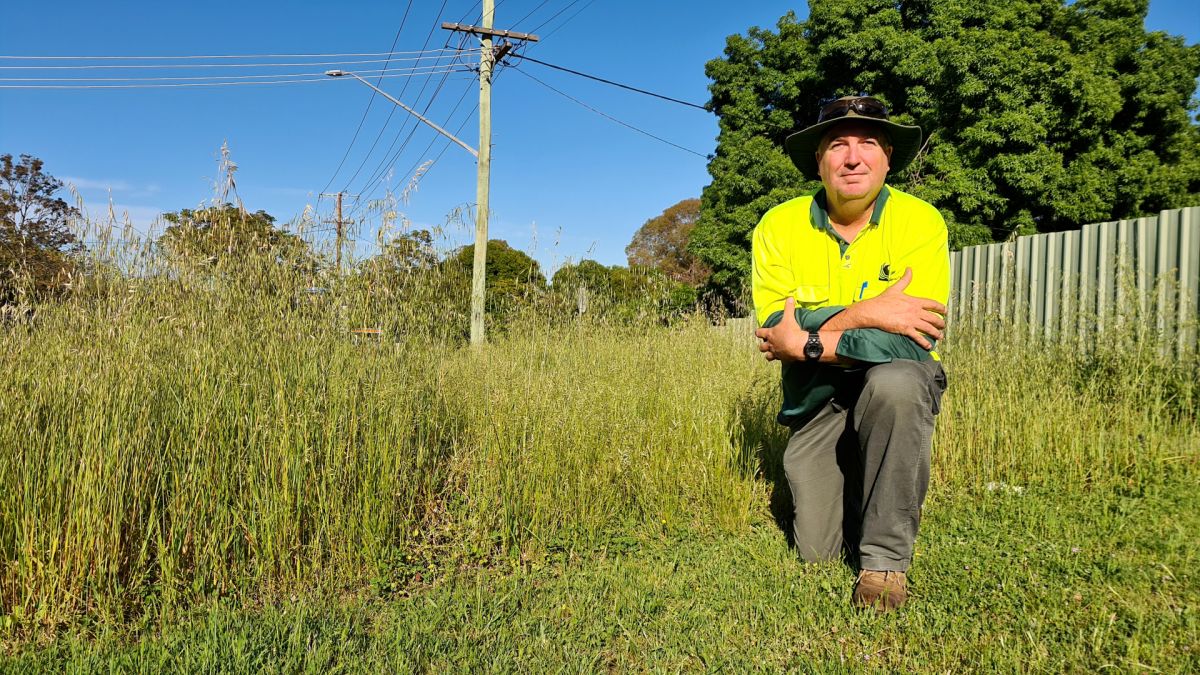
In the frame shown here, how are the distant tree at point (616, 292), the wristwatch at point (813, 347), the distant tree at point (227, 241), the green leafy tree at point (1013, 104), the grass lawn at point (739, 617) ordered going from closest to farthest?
the grass lawn at point (739, 617) → the wristwatch at point (813, 347) → the distant tree at point (227, 241) → the distant tree at point (616, 292) → the green leafy tree at point (1013, 104)

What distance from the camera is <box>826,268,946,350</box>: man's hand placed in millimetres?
2408

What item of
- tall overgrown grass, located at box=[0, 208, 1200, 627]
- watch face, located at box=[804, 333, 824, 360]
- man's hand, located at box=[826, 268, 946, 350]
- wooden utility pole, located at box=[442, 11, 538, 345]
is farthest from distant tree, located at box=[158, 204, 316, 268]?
wooden utility pole, located at box=[442, 11, 538, 345]

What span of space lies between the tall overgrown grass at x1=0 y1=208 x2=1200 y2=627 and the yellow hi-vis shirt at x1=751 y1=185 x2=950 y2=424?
931 millimetres

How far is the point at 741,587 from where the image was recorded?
255 cm

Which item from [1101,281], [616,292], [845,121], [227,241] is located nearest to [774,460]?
[845,121]

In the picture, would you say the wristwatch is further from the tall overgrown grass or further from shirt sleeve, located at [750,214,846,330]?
the tall overgrown grass

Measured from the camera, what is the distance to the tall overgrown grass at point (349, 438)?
94.4 inches

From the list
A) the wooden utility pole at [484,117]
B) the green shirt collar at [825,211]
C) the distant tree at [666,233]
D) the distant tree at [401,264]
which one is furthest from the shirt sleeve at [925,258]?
the distant tree at [666,233]

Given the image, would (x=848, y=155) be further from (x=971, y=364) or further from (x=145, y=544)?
(x=145, y=544)

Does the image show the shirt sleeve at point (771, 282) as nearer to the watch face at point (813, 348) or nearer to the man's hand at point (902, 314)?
the watch face at point (813, 348)

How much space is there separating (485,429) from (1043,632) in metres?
2.44

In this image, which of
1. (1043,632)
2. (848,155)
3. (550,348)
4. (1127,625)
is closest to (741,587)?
(1043,632)

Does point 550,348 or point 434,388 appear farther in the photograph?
point 550,348

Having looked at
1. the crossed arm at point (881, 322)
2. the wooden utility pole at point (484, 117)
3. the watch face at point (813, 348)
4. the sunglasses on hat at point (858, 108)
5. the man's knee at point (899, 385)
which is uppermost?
the wooden utility pole at point (484, 117)
